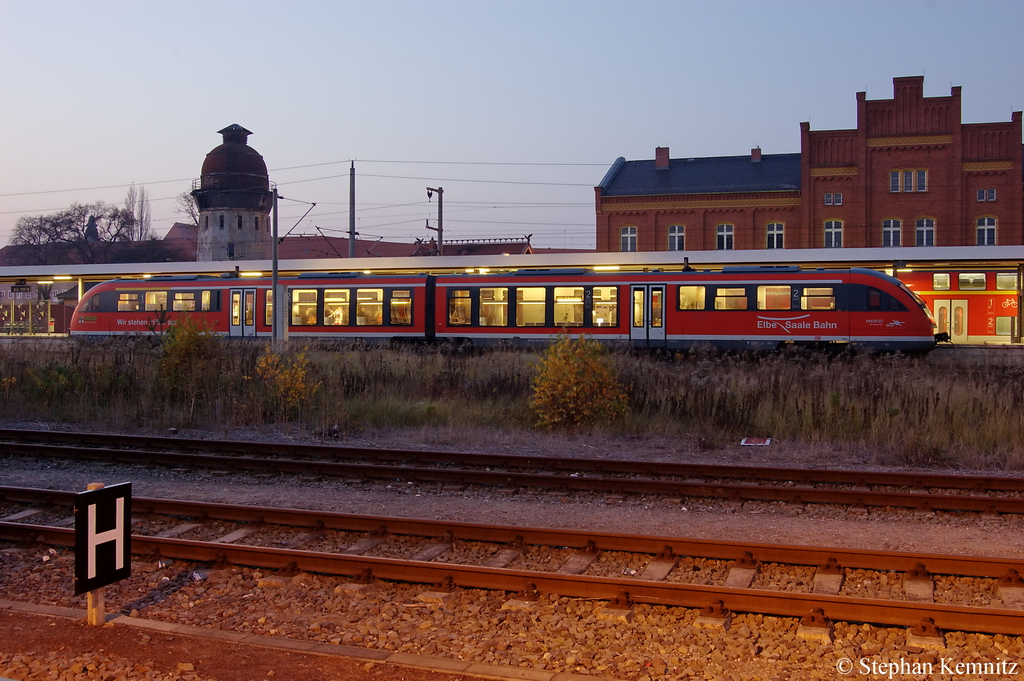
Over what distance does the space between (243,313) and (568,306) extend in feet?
36.9

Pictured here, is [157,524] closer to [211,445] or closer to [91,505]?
[91,505]

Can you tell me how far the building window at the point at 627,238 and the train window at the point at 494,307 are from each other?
29216mm

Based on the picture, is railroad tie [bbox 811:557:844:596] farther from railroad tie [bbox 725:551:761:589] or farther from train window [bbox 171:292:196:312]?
train window [bbox 171:292:196:312]

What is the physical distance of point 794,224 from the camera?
168ft

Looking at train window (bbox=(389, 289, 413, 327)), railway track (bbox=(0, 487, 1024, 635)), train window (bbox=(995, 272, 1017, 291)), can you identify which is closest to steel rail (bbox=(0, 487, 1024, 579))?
railway track (bbox=(0, 487, 1024, 635))

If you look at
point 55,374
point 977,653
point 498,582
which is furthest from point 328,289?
point 977,653

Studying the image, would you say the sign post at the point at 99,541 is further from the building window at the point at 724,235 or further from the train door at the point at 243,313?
the building window at the point at 724,235

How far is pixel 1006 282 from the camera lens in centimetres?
3212

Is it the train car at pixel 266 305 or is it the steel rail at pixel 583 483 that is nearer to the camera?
the steel rail at pixel 583 483

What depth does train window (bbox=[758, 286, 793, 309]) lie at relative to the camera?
2361 cm

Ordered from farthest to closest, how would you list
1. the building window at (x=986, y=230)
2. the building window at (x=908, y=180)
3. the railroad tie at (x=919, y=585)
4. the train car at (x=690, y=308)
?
the building window at (x=908, y=180) → the building window at (x=986, y=230) → the train car at (x=690, y=308) → the railroad tie at (x=919, y=585)

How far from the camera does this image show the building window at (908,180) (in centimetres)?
4947

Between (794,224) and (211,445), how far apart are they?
145 feet

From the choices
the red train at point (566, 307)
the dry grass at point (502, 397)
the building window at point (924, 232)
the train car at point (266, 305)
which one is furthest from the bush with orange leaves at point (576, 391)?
the building window at point (924, 232)
